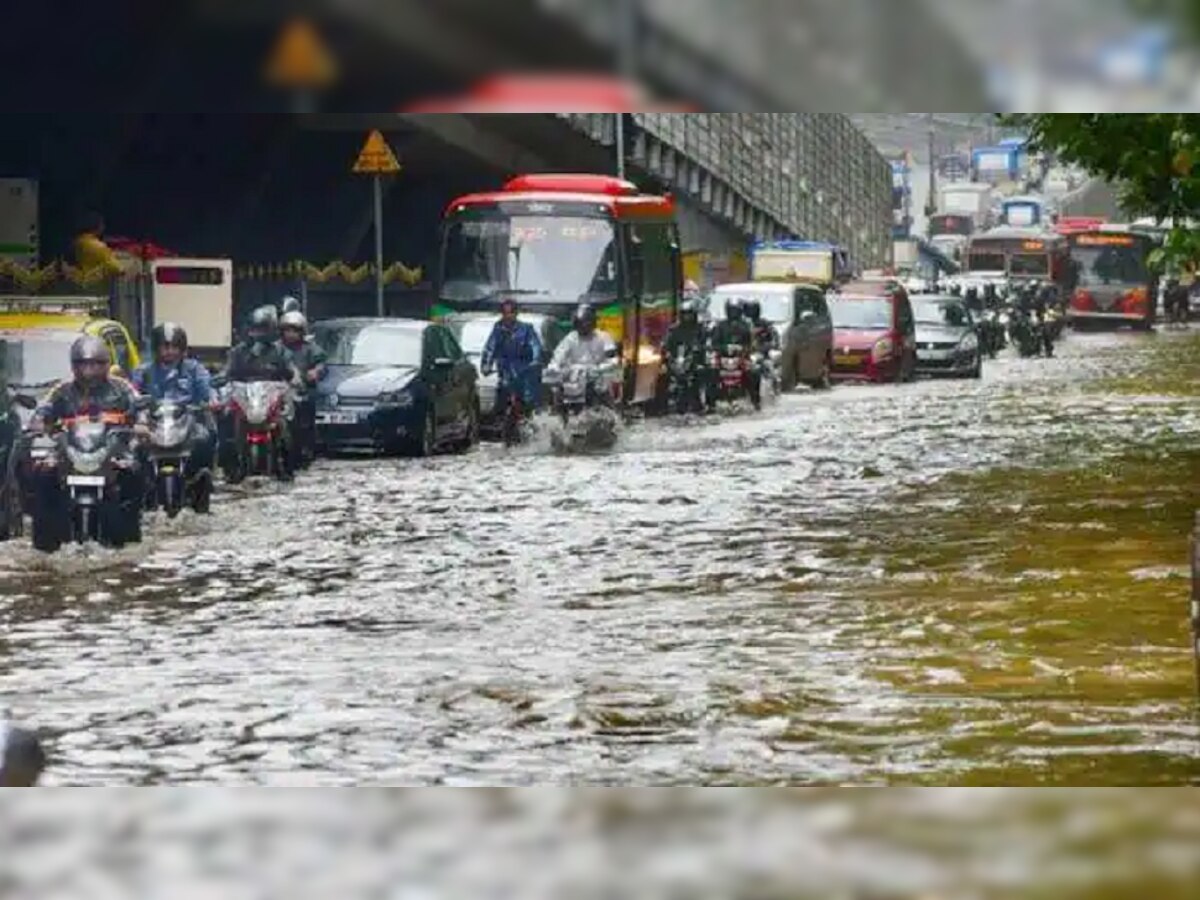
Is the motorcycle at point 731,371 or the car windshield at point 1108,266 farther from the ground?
the car windshield at point 1108,266

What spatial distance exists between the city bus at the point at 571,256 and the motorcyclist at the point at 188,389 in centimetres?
314

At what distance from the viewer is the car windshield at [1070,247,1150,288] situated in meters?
66.4

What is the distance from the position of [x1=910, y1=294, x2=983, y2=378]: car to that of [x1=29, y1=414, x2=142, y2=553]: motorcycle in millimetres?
28353

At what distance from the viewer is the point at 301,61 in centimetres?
760

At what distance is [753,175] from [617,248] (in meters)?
8.49

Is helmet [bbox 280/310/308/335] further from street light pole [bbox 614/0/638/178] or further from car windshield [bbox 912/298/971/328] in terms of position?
car windshield [bbox 912/298/971/328]

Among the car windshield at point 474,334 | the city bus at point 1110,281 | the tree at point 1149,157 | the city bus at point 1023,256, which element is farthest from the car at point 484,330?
the city bus at point 1110,281

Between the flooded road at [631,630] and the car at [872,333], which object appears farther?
the car at [872,333]

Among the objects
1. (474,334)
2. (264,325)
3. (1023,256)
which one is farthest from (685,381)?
(1023,256)

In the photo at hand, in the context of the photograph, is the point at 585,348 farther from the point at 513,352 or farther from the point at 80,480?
the point at 80,480

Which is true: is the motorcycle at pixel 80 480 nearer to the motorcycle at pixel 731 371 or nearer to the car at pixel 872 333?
the motorcycle at pixel 731 371

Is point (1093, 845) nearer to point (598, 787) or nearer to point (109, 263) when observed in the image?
point (598, 787)

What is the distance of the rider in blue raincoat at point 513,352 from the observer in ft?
87.6

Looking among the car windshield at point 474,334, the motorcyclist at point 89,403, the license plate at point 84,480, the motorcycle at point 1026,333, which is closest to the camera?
the license plate at point 84,480
